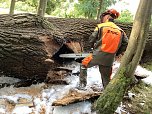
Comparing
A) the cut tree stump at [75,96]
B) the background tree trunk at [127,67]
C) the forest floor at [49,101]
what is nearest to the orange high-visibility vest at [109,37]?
the background tree trunk at [127,67]

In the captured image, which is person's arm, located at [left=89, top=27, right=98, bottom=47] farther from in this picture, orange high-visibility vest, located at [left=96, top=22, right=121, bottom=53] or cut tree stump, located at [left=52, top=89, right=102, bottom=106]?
cut tree stump, located at [left=52, top=89, right=102, bottom=106]

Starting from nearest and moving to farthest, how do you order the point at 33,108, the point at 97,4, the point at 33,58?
the point at 33,108 < the point at 33,58 < the point at 97,4

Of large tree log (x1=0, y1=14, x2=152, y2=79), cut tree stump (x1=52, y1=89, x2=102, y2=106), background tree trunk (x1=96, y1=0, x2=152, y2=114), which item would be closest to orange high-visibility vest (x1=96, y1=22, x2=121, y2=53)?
background tree trunk (x1=96, y1=0, x2=152, y2=114)

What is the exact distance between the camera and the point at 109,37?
16.6 ft

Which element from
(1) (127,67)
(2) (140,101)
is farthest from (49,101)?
(2) (140,101)

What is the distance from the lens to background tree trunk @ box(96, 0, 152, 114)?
4.47m

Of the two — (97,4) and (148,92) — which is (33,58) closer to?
(148,92)

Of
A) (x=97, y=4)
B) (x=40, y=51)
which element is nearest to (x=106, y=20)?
(x=40, y=51)

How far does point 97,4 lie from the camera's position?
1143 centimetres

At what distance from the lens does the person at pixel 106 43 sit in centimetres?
509

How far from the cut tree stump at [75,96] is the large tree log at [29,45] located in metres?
0.83

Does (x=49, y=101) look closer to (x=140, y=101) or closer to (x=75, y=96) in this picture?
(x=75, y=96)

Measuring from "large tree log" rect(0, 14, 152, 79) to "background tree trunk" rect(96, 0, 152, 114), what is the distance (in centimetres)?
154

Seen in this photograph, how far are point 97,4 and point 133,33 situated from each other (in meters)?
7.12
